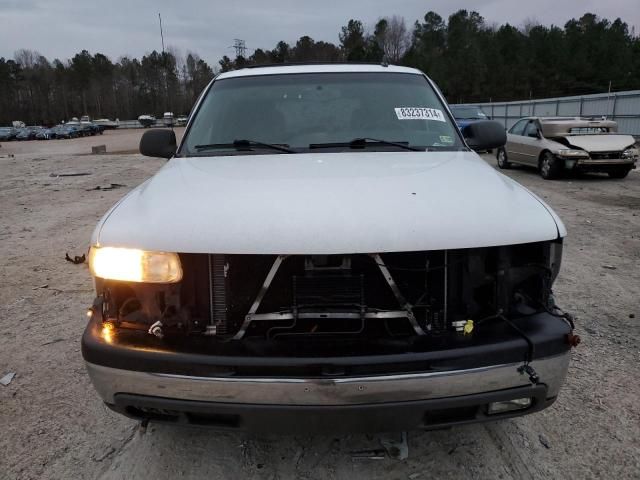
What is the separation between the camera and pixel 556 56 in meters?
53.1

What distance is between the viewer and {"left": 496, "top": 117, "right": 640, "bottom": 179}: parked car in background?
464 inches

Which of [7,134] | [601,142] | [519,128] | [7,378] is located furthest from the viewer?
[7,134]

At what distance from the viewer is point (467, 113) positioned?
2031 centimetres

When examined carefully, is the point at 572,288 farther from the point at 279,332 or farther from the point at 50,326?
the point at 50,326

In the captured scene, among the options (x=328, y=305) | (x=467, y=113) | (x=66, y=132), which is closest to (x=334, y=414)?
(x=328, y=305)

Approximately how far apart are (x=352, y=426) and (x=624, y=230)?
6685mm

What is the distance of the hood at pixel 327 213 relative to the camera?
1.86 m

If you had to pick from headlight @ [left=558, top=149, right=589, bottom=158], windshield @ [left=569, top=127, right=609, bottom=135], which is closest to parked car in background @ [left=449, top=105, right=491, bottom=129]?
windshield @ [left=569, top=127, right=609, bottom=135]

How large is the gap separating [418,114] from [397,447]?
199cm

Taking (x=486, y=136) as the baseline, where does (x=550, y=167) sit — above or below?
below

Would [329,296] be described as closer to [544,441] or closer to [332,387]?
[332,387]

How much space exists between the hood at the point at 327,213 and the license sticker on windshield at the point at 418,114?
779 mm

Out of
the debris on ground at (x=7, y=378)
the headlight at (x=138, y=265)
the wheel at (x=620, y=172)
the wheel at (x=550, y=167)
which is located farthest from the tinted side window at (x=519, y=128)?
the headlight at (x=138, y=265)

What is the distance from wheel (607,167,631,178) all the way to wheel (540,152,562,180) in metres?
1.48
